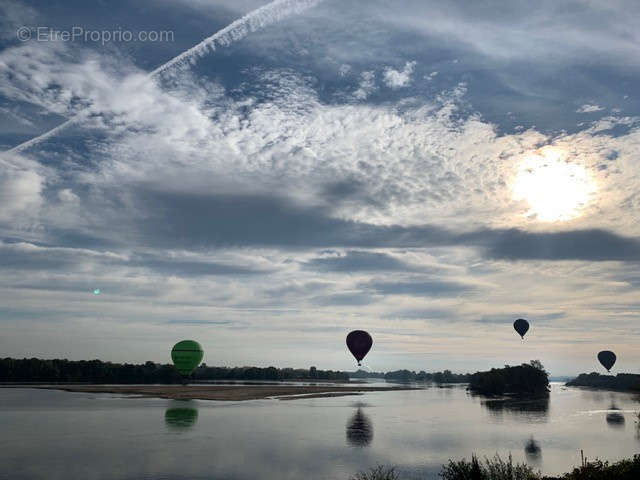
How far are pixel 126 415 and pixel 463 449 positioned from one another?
166 feet

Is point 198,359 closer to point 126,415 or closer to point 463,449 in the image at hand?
point 126,415

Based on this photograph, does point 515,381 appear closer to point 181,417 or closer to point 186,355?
point 186,355

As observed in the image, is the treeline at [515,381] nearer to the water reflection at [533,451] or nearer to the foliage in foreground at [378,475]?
the water reflection at [533,451]

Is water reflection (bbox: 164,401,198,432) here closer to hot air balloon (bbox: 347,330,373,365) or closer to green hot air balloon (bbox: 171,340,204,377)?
hot air balloon (bbox: 347,330,373,365)

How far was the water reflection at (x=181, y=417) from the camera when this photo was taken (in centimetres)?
6921

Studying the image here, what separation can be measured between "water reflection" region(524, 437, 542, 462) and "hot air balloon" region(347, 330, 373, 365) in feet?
214

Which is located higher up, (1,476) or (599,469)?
(599,469)

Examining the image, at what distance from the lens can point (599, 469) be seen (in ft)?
84.1

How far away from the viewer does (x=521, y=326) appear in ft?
447

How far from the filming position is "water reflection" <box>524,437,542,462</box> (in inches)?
1923

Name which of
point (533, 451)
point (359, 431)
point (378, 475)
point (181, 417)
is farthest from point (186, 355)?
point (378, 475)

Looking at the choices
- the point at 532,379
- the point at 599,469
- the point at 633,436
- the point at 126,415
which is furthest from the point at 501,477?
the point at 532,379

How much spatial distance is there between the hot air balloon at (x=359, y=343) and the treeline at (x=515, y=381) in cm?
7034

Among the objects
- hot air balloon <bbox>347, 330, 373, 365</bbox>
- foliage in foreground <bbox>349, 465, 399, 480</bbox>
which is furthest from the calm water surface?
hot air balloon <bbox>347, 330, 373, 365</bbox>
